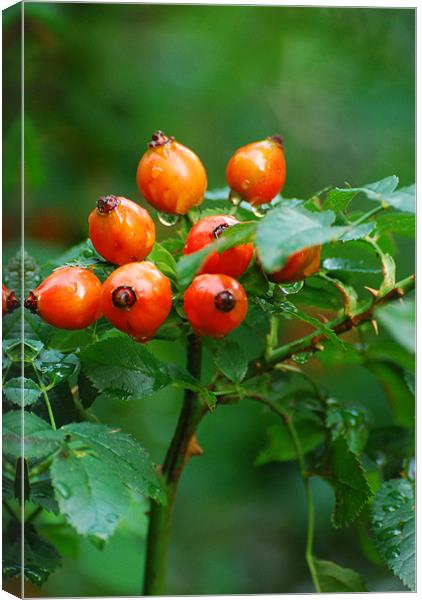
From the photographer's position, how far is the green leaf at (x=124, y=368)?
0.77m

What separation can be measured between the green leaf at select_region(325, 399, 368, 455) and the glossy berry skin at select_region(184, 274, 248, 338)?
0.32m

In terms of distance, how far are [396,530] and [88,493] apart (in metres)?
0.38

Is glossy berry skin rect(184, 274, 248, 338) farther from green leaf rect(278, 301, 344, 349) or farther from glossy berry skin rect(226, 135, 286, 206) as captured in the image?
glossy berry skin rect(226, 135, 286, 206)

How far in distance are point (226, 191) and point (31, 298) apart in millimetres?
375

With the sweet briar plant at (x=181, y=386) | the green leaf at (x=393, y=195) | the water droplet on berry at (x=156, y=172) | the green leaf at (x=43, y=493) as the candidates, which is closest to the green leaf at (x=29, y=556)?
the sweet briar plant at (x=181, y=386)

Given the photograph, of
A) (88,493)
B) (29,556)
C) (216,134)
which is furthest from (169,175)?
(216,134)

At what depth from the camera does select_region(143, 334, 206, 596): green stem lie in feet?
2.84

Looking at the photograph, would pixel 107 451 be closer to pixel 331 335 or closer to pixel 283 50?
pixel 331 335

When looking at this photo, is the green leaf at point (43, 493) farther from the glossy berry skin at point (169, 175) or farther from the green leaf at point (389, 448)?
the green leaf at point (389, 448)

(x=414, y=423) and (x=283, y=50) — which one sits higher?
(x=283, y=50)

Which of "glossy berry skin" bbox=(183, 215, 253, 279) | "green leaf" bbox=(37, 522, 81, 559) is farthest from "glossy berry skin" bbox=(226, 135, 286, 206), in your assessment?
"green leaf" bbox=(37, 522, 81, 559)

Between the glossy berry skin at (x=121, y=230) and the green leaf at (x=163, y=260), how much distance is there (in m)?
0.02

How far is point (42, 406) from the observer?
0.82 m

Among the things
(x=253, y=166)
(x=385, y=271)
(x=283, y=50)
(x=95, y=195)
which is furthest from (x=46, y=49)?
(x=385, y=271)
